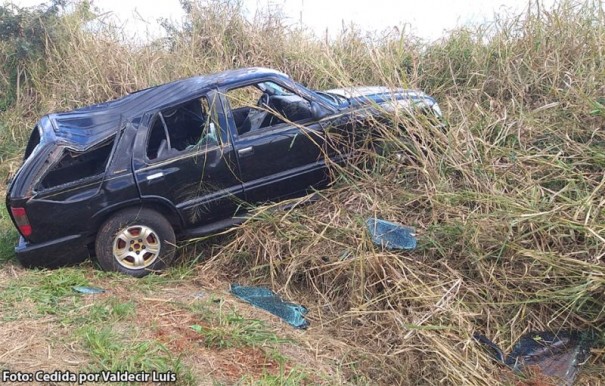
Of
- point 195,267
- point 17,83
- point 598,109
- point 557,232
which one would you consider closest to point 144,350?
point 195,267

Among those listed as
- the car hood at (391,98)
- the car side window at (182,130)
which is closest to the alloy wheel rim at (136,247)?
the car side window at (182,130)

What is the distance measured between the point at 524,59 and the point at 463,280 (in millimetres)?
3445

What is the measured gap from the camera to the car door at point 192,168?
4781 mm

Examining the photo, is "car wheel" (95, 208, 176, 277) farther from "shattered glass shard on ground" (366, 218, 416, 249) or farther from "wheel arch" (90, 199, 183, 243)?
"shattered glass shard on ground" (366, 218, 416, 249)

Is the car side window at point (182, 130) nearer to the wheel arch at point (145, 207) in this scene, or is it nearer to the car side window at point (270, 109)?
the car side window at point (270, 109)

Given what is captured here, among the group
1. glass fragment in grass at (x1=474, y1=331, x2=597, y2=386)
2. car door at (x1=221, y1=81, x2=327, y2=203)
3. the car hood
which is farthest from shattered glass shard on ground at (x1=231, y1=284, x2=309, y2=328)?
the car hood

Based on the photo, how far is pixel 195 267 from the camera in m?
4.99

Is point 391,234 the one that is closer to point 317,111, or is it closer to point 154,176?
point 317,111

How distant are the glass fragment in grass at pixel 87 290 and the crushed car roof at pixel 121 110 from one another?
1.20m

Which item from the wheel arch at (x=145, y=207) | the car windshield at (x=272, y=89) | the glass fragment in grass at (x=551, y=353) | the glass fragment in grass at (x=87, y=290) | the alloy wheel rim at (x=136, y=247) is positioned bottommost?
the glass fragment in grass at (x=551, y=353)

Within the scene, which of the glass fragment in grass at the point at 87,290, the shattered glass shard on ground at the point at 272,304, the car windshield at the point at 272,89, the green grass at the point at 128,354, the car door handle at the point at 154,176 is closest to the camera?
the green grass at the point at 128,354

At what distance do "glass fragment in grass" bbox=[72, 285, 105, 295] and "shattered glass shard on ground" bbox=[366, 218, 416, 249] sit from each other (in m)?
2.22

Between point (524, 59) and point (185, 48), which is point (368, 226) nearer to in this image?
point (524, 59)

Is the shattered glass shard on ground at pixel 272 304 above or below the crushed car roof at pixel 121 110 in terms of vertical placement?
below
